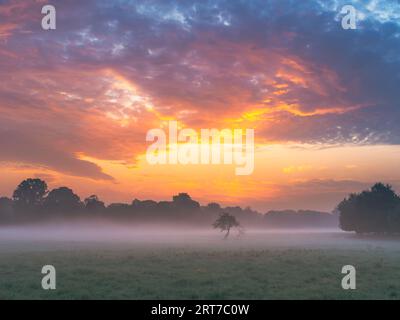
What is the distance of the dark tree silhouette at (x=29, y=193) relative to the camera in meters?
181

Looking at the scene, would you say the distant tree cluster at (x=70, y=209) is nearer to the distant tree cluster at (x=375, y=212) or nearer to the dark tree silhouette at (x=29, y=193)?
the dark tree silhouette at (x=29, y=193)

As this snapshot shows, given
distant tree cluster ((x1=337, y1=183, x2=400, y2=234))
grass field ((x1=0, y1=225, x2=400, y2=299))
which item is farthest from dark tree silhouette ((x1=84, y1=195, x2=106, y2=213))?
grass field ((x1=0, y1=225, x2=400, y2=299))

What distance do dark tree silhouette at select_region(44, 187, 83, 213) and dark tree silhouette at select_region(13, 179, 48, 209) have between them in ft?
15.3

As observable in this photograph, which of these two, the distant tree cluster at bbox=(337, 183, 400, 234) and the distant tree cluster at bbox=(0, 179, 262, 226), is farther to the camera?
the distant tree cluster at bbox=(0, 179, 262, 226)

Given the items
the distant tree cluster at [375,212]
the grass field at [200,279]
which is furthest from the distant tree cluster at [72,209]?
the grass field at [200,279]

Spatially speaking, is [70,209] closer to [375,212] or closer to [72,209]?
[72,209]

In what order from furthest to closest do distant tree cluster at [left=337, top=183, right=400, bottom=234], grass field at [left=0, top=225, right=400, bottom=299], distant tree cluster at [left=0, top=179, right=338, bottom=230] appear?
distant tree cluster at [left=0, top=179, right=338, bottom=230], distant tree cluster at [left=337, top=183, right=400, bottom=234], grass field at [left=0, top=225, right=400, bottom=299]

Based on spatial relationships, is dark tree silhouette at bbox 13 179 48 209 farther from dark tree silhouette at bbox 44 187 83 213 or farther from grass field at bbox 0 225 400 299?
grass field at bbox 0 225 400 299

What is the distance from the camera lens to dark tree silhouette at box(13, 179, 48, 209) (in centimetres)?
18124

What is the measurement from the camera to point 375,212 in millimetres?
98062

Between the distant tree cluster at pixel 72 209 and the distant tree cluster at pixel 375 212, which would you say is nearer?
the distant tree cluster at pixel 375 212

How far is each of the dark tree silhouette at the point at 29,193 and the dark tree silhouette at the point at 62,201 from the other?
4672mm
